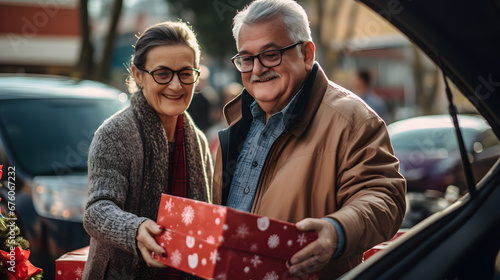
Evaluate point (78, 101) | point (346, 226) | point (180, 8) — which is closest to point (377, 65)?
point (180, 8)

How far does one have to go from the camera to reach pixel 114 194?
204cm

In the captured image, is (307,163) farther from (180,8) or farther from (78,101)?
(180,8)

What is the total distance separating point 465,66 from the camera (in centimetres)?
162

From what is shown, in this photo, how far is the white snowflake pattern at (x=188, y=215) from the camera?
5.16 feet

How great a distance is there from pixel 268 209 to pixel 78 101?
10.5 feet

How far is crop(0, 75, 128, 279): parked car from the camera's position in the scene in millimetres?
3725

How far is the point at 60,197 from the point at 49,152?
0.48 m

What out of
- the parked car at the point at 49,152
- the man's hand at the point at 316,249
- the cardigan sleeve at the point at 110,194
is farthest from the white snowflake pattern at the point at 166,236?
the parked car at the point at 49,152

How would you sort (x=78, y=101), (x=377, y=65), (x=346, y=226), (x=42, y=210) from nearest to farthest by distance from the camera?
(x=346, y=226), (x=42, y=210), (x=78, y=101), (x=377, y=65)

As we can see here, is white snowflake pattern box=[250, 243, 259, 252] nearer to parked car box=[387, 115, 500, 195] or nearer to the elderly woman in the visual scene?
the elderly woman

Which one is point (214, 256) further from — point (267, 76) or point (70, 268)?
point (70, 268)

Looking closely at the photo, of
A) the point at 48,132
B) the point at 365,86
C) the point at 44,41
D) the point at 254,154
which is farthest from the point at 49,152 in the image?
the point at 44,41

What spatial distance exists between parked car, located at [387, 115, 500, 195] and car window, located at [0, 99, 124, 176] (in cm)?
453

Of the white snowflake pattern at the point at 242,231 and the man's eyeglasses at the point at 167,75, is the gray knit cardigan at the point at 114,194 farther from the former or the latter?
the white snowflake pattern at the point at 242,231
